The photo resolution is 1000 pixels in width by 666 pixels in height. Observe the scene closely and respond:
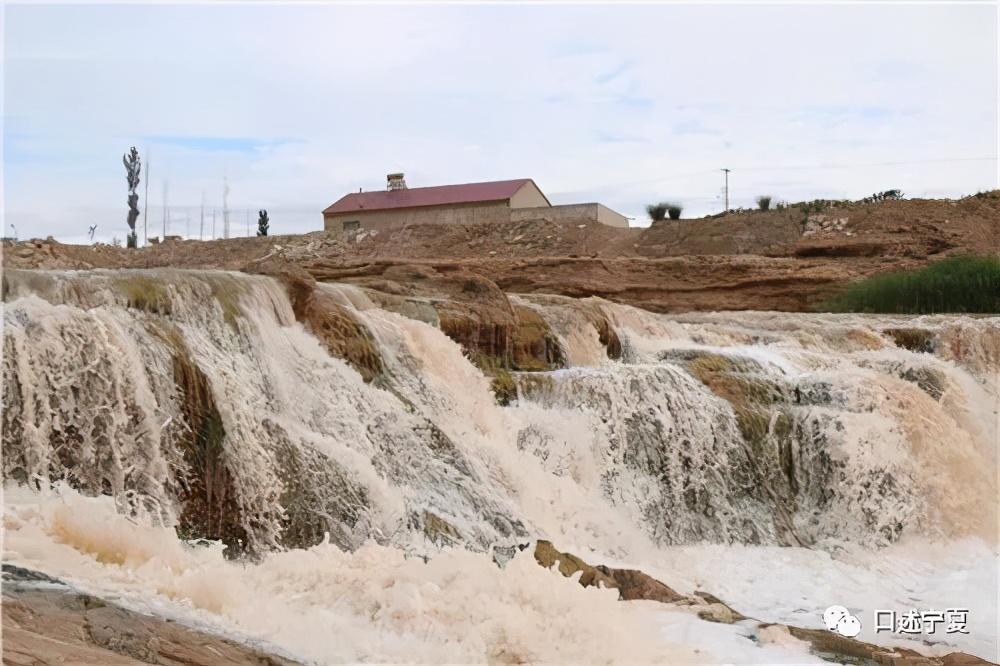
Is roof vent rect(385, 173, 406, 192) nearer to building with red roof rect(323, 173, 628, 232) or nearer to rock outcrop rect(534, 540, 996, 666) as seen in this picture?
building with red roof rect(323, 173, 628, 232)

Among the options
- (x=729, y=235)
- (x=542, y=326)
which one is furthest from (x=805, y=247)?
(x=542, y=326)

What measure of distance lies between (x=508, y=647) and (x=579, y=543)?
3240 millimetres

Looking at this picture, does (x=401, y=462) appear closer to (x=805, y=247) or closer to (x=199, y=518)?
(x=199, y=518)

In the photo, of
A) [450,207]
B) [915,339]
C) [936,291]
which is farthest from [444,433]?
[450,207]

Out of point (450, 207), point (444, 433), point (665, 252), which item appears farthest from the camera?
point (450, 207)

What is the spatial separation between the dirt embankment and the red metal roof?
1.57 meters

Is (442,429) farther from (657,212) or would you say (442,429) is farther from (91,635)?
(657,212)

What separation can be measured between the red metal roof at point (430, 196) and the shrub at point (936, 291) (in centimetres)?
1353

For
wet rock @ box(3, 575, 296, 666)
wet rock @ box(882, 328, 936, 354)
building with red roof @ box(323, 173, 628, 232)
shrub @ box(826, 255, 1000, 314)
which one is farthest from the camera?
building with red roof @ box(323, 173, 628, 232)

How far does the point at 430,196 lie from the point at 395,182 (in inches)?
77.3

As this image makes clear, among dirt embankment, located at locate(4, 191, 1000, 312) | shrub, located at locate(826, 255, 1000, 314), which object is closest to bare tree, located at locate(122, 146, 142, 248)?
dirt embankment, located at locate(4, 191, 1000, 312)

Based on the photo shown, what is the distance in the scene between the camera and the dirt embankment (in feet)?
64.8

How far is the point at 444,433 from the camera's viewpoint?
8.34 metres

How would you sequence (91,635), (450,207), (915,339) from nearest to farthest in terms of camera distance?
(91,635) → (915,339) → (450,207)
